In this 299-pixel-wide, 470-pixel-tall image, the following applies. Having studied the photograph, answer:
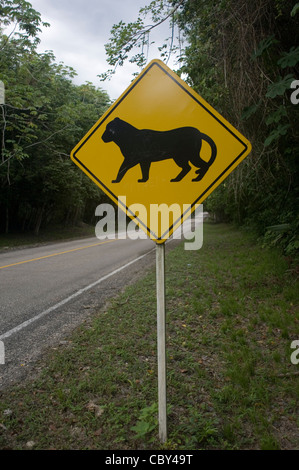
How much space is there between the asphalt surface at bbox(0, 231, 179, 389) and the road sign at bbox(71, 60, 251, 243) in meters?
2.42

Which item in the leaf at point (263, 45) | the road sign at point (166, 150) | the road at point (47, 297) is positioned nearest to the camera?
the road sign at point (166, 150)

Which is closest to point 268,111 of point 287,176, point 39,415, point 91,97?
point 287,176

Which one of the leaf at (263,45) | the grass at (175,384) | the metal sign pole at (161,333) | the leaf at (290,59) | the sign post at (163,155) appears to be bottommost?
the grass at (175,384)

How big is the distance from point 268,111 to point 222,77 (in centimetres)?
115

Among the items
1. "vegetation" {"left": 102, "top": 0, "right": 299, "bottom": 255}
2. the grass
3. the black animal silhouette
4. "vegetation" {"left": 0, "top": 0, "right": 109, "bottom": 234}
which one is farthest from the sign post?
Answer: "vegetation" {"left": 0, "top": 0, "right": 109, "bottom": 234}

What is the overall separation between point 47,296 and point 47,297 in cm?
7

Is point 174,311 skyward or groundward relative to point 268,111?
groundward

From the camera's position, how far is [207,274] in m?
8.12

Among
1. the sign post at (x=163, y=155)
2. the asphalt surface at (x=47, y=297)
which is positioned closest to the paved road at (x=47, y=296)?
the asphalt surface at (x=47, y=297)

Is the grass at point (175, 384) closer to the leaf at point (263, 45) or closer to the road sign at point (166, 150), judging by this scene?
the road sign at point (166, 150)

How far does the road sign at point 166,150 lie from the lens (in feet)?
7.32

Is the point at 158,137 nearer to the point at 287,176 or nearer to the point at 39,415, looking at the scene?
the point at 39,415

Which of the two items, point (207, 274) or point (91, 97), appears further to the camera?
point (91, 97)

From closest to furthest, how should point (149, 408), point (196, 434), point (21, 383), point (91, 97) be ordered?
1. point (196, 434)
2. point (149, 408)
3. point (21, 383)
4. point (91, 97)
